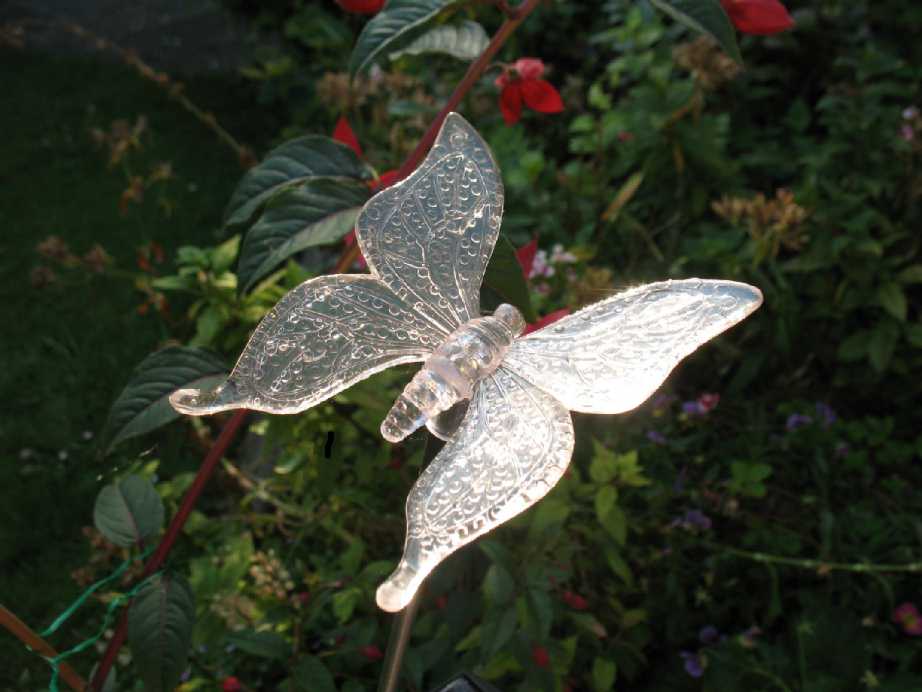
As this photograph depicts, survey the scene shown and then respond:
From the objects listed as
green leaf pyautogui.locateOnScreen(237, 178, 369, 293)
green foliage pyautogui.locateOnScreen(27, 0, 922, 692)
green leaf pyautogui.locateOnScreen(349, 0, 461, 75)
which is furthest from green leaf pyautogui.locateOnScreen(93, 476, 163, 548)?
green leaf pyautogui.locateOnScreen(349, 0, 461, 75)

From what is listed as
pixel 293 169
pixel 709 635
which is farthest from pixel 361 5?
pixel 709 635

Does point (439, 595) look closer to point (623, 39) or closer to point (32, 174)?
point (623, 39)

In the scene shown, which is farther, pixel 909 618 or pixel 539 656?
pixel 909 618

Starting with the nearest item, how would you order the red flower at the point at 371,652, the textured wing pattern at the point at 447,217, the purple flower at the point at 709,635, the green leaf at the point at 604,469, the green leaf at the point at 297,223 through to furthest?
the textured wing pattern at the point at 447,217 → the green leaf at the point at 297,223 → the red flower at the point at 371,652 → the green leaf at the point at 604,469 → the purple flower at the point at 709,635

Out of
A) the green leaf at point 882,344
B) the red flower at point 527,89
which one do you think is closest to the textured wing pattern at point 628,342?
the red flower at point 527,89

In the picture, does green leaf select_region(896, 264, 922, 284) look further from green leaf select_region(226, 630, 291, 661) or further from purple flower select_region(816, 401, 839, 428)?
green leaf select_region(226, 630, 291, 661)

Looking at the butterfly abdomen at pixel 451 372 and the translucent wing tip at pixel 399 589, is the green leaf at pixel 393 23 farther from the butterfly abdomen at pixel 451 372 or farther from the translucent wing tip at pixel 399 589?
the translucent wing tip at pixel 399 589

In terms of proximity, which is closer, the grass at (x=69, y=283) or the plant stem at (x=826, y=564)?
the plant stem at (x=826, y=564)

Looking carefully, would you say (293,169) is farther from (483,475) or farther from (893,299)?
(893,299)
